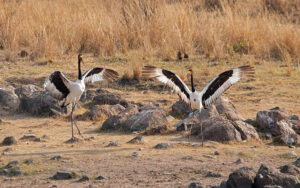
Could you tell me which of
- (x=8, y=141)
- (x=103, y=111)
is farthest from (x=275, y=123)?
(x=8, y=141)

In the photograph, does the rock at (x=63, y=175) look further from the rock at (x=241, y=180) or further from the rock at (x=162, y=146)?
the rock at (x=241, y=180)

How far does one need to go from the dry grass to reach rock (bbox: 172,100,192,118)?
4016 mm

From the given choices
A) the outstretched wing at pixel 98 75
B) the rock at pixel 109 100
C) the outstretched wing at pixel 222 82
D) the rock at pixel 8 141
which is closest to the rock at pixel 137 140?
the outstretched wing at pixel 222 82

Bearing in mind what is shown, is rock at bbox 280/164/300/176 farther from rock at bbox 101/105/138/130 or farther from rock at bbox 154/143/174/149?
rock at bbox 101/105/138/130

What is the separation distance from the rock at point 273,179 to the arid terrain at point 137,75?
444mm

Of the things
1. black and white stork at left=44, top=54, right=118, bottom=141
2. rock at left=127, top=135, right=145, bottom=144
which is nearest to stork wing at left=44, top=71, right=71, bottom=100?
black and white stork at left=44, top=54, right=118, bottom=141

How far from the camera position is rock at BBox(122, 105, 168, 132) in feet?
29.8

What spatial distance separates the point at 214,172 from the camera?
674 centimetres

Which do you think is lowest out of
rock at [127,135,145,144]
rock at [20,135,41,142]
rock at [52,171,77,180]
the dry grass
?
rock at [52,171,77,180]

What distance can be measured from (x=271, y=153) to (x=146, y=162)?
1.72 m

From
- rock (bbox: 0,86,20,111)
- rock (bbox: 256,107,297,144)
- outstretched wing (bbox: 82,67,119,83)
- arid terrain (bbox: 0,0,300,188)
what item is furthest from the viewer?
rock (bbox: 0,86,20,111)

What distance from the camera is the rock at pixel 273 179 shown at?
5.54m

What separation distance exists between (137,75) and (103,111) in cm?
262

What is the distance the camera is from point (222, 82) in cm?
852
